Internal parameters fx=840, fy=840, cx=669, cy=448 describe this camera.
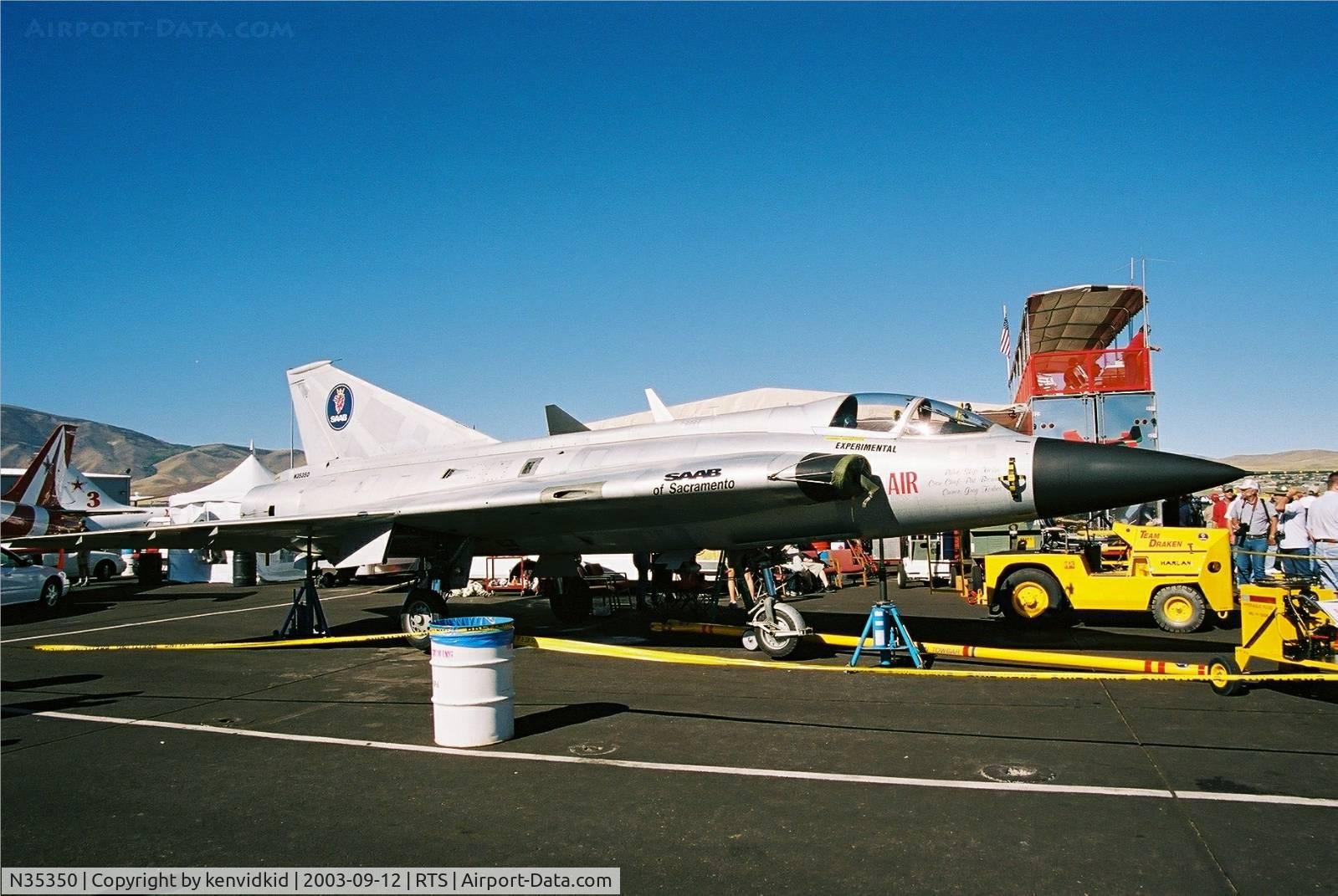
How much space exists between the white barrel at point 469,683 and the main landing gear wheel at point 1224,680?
20.2 ft

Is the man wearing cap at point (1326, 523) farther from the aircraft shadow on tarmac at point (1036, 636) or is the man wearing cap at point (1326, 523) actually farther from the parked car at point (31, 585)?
the parked car at point (31, 585)

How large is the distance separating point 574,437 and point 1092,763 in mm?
8387

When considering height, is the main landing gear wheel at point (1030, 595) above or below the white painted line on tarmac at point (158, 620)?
above

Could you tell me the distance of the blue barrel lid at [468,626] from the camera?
6.27 metres

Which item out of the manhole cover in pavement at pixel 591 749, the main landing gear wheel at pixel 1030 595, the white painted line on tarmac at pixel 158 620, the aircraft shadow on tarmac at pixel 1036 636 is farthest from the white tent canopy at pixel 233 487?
the manhole cover in pavement at pixel 591 749

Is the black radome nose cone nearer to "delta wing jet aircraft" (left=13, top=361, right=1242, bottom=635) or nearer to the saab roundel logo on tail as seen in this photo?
"delta wing jet aircraft" (left=13, top=361, right=1242, bottom=635)

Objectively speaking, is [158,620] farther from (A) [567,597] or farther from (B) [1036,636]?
(B) [1036,636]

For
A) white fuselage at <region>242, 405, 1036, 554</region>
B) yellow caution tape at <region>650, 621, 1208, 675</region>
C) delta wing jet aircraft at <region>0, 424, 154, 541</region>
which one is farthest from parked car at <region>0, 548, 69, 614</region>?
yellow caution tape at <region>650, 621, 1208, 675</region>

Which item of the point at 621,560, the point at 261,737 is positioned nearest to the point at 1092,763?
the point at 261,737

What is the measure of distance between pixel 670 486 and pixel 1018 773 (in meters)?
5.10

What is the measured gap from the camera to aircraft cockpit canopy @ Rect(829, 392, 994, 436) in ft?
31.2

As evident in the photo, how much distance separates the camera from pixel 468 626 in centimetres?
658

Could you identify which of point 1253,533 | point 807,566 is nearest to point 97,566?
point 807,566

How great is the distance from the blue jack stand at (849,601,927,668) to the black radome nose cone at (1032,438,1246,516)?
1853 millimetres
